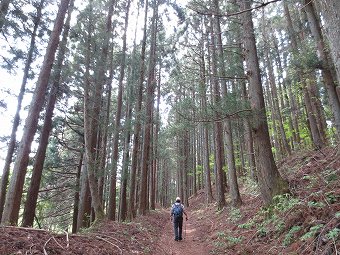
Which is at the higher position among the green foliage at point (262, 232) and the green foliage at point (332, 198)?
the green foliage at point (332, 198)

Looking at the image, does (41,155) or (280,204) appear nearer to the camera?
(280,204)

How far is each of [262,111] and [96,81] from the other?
8196 millimetres

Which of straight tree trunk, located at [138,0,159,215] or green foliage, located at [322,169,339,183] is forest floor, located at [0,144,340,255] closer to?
green foliage, located at [322,169,339,183]

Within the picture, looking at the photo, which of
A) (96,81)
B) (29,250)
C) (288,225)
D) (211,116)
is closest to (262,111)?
(211,116)

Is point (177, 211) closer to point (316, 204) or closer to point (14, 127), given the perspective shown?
point (316, 204)

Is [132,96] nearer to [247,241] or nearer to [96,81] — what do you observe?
[96,81]

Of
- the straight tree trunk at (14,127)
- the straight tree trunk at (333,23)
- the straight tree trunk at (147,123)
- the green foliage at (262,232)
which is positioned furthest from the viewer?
the straight tree trunk at (147,123)

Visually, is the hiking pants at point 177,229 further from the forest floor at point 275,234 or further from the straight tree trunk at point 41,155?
the straight tree trunk at point 41,155

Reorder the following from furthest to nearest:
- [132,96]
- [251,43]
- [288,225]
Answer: [132,96], [251,43], [288,225]

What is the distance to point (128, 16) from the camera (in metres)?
15.4

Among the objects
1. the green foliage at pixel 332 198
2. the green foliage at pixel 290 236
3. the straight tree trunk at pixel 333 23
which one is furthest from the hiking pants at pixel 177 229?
the straight tree trunk at pixel 333 23

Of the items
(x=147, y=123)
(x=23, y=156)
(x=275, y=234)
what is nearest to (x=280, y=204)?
(x=275, y=234)

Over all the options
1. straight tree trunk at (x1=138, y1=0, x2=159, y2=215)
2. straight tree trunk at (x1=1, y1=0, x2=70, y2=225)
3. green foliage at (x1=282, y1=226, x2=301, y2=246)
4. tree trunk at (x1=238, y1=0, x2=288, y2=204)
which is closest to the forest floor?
green foliage at (x1=282, y1=226, x2=301, y2=246)

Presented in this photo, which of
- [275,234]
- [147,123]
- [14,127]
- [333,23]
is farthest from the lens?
[147,123]
